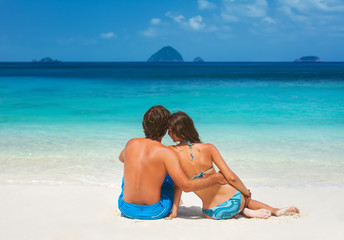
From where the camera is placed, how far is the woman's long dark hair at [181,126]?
3.17m

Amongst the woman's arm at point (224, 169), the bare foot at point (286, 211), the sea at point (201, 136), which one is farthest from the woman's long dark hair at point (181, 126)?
the sea at point (201, 136)

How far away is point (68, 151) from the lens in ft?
23.2

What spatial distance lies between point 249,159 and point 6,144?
15.5ft

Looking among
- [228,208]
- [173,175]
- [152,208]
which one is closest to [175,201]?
[152,208]

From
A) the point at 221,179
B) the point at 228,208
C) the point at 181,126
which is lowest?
the point at 228,208

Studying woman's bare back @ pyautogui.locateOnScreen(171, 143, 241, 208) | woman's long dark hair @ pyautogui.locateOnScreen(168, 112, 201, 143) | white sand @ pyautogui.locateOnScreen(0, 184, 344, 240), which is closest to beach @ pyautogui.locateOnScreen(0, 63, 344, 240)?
white sand @ pyautogui.locateOnScreen(0, 184, 344, 240)

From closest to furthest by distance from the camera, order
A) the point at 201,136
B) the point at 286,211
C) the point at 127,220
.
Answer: the point at 127,220, the point at 286,211, the point at 201,136

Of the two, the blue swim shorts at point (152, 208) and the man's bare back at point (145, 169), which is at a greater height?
the man's bare back at point (145, 169)

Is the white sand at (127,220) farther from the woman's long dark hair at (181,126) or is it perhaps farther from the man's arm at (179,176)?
the woman's long dark hair at (181,126)

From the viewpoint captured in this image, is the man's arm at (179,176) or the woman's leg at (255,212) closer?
the man's arm at (179,176)

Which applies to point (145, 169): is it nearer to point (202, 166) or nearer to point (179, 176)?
point (179, 176)

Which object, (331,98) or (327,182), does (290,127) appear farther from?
(331,98)

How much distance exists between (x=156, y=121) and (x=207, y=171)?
24.3 inches

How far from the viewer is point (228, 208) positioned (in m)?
3.37
